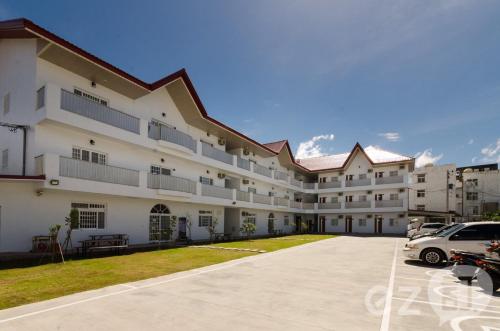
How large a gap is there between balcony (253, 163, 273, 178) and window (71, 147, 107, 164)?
16.5 meters

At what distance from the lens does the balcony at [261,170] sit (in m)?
31.7

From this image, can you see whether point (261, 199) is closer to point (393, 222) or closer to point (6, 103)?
point (393, 222)

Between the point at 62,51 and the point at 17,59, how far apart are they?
3.44 meters

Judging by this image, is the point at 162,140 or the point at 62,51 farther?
the point at 162,140

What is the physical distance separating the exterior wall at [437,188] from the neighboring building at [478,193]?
4.59 metres

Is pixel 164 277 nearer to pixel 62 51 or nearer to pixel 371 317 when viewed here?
pixel 371 317

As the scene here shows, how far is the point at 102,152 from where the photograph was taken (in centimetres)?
1792

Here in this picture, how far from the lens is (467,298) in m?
7.57

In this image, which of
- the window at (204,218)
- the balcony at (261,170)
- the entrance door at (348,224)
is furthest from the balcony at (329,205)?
the window at (204,218)

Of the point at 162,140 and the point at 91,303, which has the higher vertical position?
the point at 162,140

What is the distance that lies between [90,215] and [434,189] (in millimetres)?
52076

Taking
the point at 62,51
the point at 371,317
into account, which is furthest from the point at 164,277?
the point at 62,51

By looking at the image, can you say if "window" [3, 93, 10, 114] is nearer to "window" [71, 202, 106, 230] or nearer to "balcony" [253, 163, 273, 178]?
"window" [71, 202, 106, 230]

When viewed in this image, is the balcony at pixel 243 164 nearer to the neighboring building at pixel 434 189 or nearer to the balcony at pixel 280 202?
the balcony at pixel 280 202
